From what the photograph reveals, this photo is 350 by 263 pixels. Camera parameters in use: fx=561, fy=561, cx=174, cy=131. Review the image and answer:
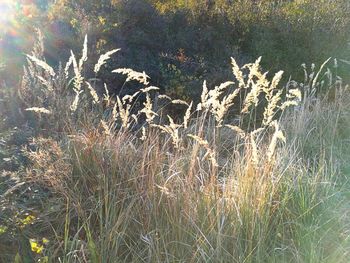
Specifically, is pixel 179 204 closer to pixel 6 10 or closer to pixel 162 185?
pixel 162 185

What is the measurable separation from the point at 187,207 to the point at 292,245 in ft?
2.39

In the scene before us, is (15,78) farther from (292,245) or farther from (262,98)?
(292,245)

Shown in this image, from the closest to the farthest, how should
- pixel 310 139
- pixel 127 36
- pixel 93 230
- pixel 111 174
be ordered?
pixel 93 230
pixel 111 174
pixel 310 139
pixel 127 36

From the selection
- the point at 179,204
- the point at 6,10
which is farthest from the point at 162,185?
the point at 6,10

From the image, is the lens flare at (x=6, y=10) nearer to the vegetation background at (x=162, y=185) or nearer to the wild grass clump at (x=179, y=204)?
the vegetation background at (x=162, y=185)

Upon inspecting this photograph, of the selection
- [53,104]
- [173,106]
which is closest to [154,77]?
[173,106]

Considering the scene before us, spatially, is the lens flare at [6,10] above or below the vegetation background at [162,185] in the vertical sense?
above

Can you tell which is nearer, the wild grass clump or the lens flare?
the wild grass clump

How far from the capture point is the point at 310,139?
6141 mm

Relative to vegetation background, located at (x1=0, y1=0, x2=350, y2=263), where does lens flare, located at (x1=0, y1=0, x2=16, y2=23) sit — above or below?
above

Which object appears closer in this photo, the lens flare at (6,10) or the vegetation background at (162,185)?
the vegetation background at (162,185)

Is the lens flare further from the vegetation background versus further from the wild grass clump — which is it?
the wild grass clump

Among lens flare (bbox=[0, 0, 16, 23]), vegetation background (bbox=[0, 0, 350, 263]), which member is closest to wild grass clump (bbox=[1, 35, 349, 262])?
vegetation background (bbox=[0, 0, 350, 263])

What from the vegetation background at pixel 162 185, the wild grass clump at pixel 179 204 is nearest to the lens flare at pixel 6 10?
the vegetation background at pixel 162 185
